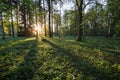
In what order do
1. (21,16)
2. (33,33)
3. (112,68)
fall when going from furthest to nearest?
(33,33) → (21,16) → (112,68)

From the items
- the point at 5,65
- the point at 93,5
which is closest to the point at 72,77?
the point at 5,65

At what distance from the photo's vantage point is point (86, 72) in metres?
7.23

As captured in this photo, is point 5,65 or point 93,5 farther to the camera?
point 93,5

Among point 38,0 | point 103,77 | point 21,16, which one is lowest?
point 103,77

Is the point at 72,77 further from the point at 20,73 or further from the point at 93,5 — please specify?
the point at 93,5

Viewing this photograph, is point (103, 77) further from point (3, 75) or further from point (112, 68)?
point (3, 75)

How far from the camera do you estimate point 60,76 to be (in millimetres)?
6461

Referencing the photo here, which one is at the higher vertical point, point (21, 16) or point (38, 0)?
point (38, 0)

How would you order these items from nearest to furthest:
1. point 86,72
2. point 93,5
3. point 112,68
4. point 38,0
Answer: point 86,72
point 112,68
point 93,5
point 38,0

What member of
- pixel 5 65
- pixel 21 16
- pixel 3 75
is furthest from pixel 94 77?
pixel 21 16

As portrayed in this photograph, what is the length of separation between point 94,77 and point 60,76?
1782 mm

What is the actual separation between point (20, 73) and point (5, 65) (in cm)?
186

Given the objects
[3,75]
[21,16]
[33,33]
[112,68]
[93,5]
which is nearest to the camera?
[3,75]

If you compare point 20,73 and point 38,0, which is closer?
point 20,73
